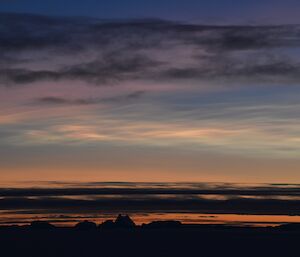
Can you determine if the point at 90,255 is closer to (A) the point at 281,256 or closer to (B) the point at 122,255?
(B) the point at 122,255

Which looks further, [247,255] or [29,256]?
[247,255]

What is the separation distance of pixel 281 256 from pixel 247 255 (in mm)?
7904

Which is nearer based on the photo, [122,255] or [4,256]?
[4,256]

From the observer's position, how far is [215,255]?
14188cm

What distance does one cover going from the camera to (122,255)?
144 meters

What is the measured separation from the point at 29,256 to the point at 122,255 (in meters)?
16.3

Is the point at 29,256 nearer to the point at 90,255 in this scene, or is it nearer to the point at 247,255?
the point at 90,255

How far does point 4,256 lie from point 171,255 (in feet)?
83.6

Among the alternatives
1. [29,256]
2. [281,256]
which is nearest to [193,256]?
[281,256]

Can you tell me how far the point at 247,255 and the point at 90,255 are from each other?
2480 centimetres

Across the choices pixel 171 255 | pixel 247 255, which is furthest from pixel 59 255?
pixel 247 255

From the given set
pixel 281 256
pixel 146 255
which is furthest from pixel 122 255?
pixel 281 256

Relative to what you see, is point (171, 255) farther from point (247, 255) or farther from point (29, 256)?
point (29, 256)

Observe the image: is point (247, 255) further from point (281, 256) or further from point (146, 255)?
point (146, 255)
